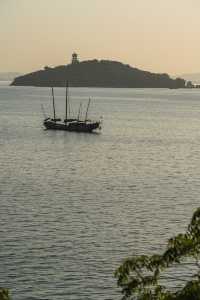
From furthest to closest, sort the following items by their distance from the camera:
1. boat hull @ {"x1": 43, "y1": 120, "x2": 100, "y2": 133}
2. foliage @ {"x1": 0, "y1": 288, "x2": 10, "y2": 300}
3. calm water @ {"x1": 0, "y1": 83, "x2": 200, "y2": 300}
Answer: boat hull @ {"x1": 43, "y1": 120, "x2": 100, "y2": 133} → calm water @ {"x1": 0, "y1": 83, "x2": 200, "y2": 300} → foliage @ {"x1": 0, "y1": 288, "x2": 10, "y2": 300}

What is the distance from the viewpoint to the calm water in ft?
133

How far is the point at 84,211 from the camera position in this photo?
60656 millimetres

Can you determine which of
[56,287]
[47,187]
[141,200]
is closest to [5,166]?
[47,187]

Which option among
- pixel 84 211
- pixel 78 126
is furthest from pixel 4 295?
pixel 78 126

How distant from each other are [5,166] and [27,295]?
59.2 meters

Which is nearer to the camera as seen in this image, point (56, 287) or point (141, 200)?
point (56, 287)

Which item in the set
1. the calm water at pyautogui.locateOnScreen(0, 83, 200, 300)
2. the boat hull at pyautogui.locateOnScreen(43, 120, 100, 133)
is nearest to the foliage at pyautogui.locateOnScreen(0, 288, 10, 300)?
the calm water at pyautogui.locateOnScreen(0, 83, 200, 300)

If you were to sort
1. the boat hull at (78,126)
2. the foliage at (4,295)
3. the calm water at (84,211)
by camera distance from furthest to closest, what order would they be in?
the boat hull at (78,126)
the calm water at (84,211)
the foliage at (4,295)

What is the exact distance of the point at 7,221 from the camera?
179 feet

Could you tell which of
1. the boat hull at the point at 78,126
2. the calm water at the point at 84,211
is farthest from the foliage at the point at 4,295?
the boat hull at the point at 78,126

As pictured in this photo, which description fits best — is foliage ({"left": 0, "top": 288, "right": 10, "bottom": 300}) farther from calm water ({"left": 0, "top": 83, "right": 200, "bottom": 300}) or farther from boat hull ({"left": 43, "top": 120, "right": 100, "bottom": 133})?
boat hull ({"left": 43, "top": 120, "right": 100, "bottom": 133})

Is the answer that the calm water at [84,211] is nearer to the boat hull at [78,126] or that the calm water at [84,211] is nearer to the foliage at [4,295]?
the foliage at [4,295]

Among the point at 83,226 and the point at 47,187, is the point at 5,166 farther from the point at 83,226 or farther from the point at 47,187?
the point at 83,226

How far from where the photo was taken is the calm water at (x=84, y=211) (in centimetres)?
4062
